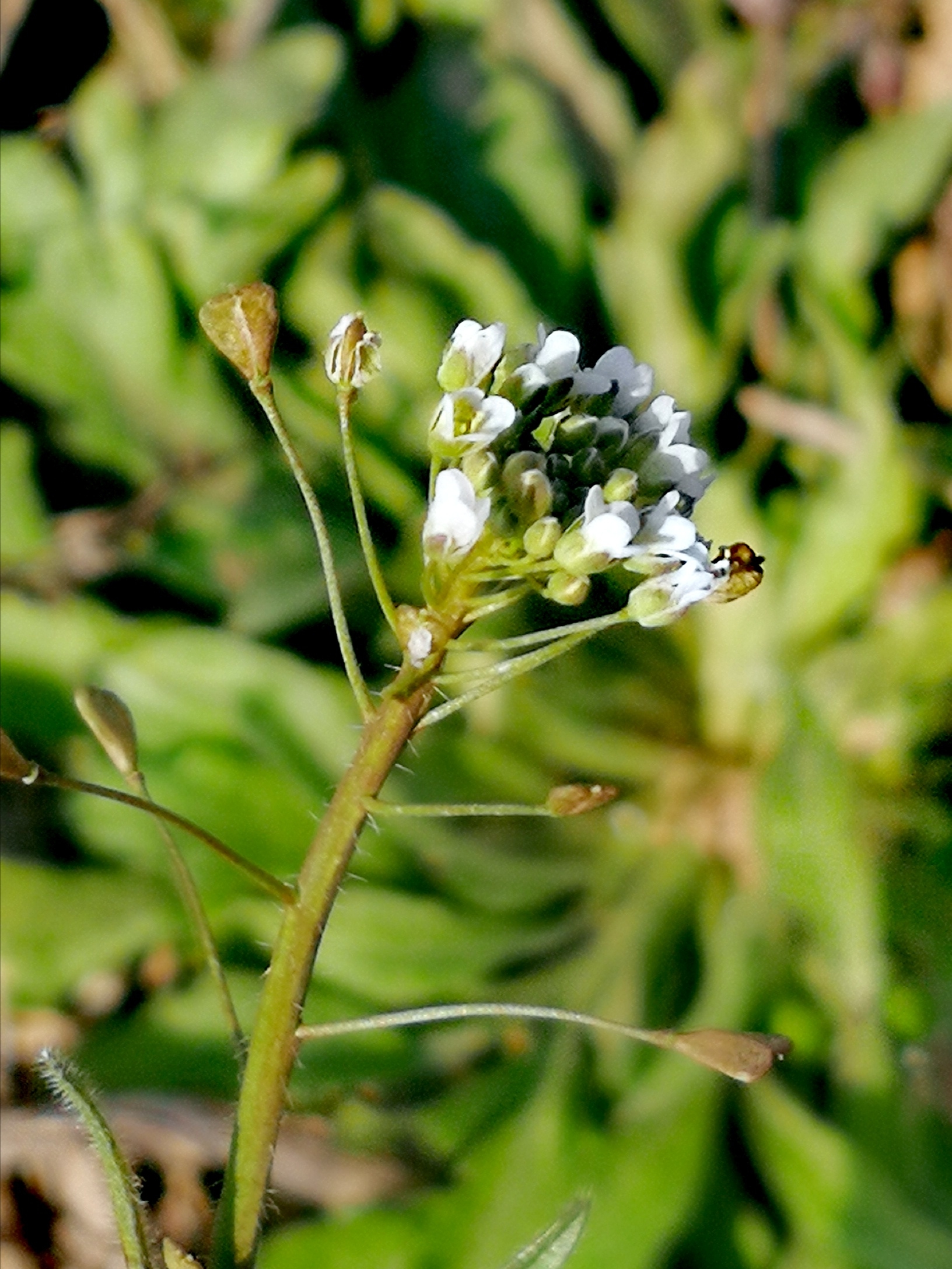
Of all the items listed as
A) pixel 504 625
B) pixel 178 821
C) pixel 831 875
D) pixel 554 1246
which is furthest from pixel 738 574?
pixel 504 625

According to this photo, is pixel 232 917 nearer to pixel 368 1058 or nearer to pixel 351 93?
pixel 368 1058

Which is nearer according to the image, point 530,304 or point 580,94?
point 530,304

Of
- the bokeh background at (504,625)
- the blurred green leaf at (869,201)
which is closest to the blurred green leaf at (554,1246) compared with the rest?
the bokeh background at (504,625)

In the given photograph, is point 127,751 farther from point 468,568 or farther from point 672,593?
point 672,593

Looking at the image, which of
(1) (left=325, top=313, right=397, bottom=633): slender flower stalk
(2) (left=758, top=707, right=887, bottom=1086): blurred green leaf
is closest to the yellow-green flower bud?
(1) (left=325, top=313, right=397, bottom=633): slender flower stalk

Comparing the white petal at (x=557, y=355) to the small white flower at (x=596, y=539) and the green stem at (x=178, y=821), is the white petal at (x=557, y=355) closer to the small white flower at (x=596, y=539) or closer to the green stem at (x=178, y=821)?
the small white flower at (x=596, y=539)

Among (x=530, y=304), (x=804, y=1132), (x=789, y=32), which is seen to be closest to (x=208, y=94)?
(x=530, y=304)

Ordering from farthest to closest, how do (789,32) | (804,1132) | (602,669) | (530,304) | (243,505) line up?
(789,32) < (602,669) < (530,304) < (243,505) < (804,1132)

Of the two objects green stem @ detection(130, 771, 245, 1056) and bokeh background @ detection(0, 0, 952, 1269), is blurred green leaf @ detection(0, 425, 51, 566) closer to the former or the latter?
bokeh background @ detection(0, 0, 952, 1269)
